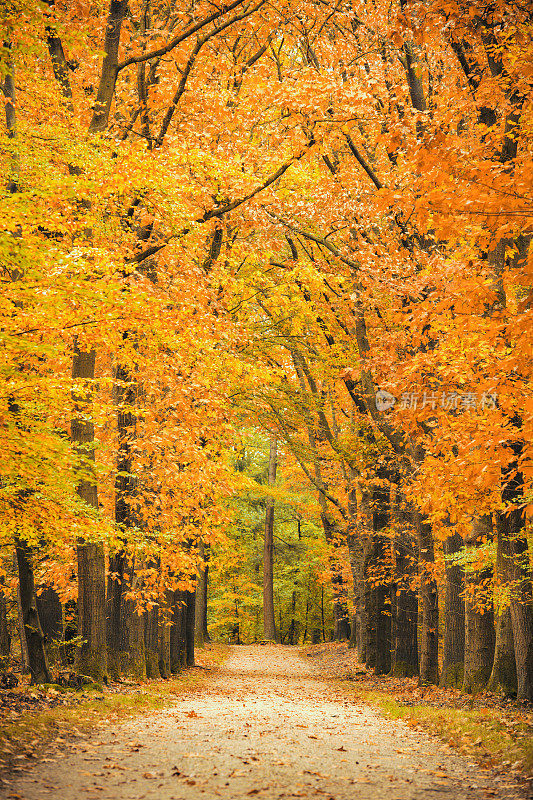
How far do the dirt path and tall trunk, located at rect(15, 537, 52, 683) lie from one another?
73.6 inches

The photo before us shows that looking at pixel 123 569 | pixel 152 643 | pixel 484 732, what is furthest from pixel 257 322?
pixel 484 732

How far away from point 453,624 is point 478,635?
2.57 metres

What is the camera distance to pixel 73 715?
8.23 m

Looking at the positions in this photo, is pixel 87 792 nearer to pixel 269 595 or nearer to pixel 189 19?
pixel 189 19

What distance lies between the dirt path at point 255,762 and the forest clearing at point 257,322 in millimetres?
196

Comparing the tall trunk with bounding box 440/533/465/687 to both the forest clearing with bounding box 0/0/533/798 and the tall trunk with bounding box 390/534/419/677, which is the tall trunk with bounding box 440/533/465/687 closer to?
the forest clearing with bounding box 0/0/533/798

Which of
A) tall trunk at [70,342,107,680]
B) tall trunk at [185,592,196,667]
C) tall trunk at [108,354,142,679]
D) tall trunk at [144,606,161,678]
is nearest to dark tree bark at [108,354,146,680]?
tall trunk at [108,354,142,679]

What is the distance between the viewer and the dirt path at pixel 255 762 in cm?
525

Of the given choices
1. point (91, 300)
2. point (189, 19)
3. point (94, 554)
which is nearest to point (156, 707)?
point (94, 554)

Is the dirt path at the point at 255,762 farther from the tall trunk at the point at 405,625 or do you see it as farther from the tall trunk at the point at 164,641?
the tall trunk at the point at 405,625

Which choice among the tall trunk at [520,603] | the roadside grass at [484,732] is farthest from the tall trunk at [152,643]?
the tall trunk at [520,603]

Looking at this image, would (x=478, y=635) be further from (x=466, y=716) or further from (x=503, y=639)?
(x=466, y=716)

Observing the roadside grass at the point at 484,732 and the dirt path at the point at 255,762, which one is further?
the roadside grass at the point at 484,732

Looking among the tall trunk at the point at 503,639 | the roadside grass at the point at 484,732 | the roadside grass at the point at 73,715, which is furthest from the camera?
the tall trunk at the point at 503,639
